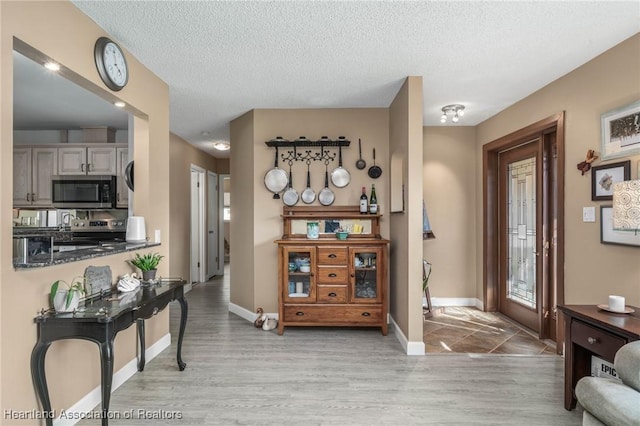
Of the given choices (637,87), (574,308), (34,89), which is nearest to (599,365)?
(574,308)

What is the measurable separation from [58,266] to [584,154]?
382 centimetres

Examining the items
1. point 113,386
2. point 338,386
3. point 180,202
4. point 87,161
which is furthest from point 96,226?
point 338,386

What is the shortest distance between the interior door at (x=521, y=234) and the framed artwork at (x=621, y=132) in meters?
1.01

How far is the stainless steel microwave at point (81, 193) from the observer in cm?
428

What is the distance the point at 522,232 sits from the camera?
391 cm

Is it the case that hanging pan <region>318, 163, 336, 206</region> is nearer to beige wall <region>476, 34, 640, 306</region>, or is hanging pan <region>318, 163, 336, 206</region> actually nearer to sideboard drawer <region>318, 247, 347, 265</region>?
sideboard drawer <region>318, 247, 347, 265</region>

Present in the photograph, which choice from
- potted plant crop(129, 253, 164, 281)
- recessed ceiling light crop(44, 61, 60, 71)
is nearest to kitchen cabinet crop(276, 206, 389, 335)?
potted plant crop(129, 253, 164, 281)

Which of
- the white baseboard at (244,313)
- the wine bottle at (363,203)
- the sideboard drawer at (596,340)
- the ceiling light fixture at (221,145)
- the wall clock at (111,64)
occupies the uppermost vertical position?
the ceiling light fixture at (221,145)

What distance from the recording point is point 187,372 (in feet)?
8.85

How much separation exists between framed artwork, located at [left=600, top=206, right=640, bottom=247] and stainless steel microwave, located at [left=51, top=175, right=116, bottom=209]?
5163 millimetres

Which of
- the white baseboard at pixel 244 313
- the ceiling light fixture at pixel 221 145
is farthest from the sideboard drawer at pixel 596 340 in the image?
the ceiling light fixture at pixel 221 145

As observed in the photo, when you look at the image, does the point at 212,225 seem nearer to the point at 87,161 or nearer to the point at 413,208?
the point at 87,161

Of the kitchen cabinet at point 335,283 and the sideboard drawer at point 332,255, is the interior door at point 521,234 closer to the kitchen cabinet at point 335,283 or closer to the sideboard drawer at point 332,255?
the kitchen cabinet at point 335,283

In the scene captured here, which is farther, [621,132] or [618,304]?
[621,132]
